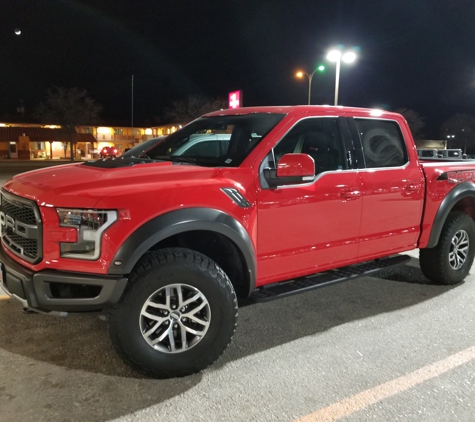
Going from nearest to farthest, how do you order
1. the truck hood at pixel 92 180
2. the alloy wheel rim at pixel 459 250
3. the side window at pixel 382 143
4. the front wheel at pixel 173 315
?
the truck hood at pixel 92 180, the front wheel at pixel 173 315, the side window at pixel 382 143, the alloy wheel rim at pixel 459 250

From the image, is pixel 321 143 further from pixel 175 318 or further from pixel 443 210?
pixel 175 318

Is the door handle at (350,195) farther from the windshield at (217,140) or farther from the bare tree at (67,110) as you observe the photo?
the bare tree at (67,110)

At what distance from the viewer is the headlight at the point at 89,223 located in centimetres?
283

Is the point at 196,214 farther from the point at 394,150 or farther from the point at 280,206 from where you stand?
the point at 394,150

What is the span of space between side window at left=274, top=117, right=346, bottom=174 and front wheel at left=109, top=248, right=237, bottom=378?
1494mm

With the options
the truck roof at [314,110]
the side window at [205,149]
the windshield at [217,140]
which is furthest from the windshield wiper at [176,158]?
the truck roof at [314,110]

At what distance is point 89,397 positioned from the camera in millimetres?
2910

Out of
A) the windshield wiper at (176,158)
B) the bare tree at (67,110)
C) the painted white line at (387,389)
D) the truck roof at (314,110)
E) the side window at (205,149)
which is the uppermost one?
the bare tree at (67,110)

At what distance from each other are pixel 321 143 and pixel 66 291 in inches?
101

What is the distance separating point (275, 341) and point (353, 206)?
1.36 meters

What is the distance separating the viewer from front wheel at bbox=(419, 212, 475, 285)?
5004 mm

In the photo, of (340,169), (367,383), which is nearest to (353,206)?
(340,169)

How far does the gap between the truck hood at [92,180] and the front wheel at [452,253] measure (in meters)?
2.98

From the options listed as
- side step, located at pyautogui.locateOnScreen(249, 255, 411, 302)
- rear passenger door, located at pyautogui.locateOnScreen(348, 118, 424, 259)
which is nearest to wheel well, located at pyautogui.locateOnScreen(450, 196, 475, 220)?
rear passenger door, located at pyautogui.locateOnScreen(348, 118, 424, 259)
